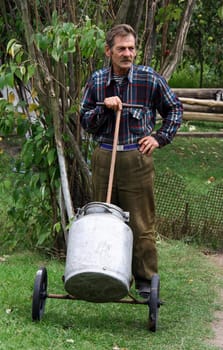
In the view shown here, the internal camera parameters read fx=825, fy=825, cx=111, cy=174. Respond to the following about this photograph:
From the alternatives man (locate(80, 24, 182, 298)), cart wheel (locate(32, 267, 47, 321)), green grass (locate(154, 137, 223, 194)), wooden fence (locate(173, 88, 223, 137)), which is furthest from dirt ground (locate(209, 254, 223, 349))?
wooden fence (locate(173, 88, 223, 137))

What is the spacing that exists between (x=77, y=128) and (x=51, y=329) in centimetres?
190

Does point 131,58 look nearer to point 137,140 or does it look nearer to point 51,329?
point 137,140

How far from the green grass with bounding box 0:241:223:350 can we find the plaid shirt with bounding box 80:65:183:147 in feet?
3.71

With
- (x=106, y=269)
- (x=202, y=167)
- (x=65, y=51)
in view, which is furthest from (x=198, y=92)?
(x=106, y=269)

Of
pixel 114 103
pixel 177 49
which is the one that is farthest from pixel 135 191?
pixel 177 49

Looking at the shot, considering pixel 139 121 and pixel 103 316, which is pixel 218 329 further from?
pixel 139 121

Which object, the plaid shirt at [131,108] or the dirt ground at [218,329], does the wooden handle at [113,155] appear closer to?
the plaid shirt at [131,108]

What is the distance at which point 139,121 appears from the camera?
209 inches

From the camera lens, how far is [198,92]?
15.2 metres

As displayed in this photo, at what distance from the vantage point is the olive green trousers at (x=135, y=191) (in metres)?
5.38

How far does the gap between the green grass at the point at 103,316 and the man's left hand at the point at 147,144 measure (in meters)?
1.08

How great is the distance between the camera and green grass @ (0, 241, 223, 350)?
482 cm

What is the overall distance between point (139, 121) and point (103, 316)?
4.19ft

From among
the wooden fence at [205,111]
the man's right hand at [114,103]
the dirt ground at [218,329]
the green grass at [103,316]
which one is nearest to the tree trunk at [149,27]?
the man's right hand at [114,103]
